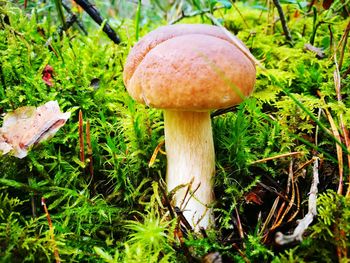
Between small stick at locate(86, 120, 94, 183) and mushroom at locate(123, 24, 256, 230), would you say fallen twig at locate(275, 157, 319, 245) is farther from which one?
small stick at locate(86, 120, 94, 183)

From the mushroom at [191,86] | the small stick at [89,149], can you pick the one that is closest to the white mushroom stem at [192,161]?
the mushroom at [191,86]

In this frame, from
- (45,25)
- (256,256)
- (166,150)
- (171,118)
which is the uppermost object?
(45,25)

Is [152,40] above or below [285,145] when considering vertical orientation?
above

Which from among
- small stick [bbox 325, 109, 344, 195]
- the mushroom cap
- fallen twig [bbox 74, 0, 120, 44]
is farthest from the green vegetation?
fallen twig [bbox 74, 0, 120, 44]

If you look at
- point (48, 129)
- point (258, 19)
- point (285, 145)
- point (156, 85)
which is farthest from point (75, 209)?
point (258, 19)

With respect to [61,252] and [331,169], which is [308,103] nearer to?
[331,169]

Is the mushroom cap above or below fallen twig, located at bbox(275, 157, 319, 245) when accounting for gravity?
above

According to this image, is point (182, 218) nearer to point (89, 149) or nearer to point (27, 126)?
point (89, 149)
